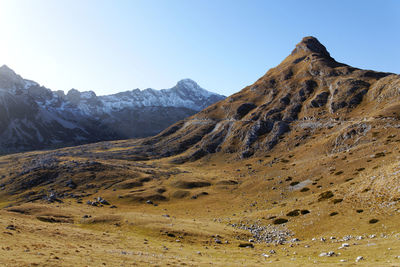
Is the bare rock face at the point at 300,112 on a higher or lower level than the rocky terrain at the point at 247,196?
higher

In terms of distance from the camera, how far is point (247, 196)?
90062 millimetres

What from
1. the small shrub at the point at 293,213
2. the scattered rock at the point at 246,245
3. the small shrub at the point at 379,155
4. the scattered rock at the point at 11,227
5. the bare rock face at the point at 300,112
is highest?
the bare rock face at the point at 300,112

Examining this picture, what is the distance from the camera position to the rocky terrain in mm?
32625

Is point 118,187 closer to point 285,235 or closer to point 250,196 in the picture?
point 250,196

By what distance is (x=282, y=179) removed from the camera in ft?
307

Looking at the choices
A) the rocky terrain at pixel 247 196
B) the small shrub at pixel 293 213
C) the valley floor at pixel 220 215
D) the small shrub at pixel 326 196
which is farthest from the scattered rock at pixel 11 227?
the small shrub at pixel 326 196

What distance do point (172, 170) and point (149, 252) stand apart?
380 ft

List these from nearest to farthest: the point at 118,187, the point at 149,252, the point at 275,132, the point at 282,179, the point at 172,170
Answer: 1. the point at 149,252
2. the point at 282,179
3. the point at 118,187
4. the point at 172,170
5. the point at 275,132

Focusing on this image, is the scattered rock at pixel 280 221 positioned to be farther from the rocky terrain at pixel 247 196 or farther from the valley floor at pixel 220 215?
the valley floor at pixel 220 215

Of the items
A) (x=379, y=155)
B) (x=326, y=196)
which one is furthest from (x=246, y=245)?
(x=379, y=155)

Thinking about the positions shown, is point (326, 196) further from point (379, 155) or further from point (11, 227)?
point (11, 227)

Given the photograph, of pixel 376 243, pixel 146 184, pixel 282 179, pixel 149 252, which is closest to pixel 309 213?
pixel 376 243

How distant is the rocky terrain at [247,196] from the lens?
32.6 m

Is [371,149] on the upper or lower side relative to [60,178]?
upper
